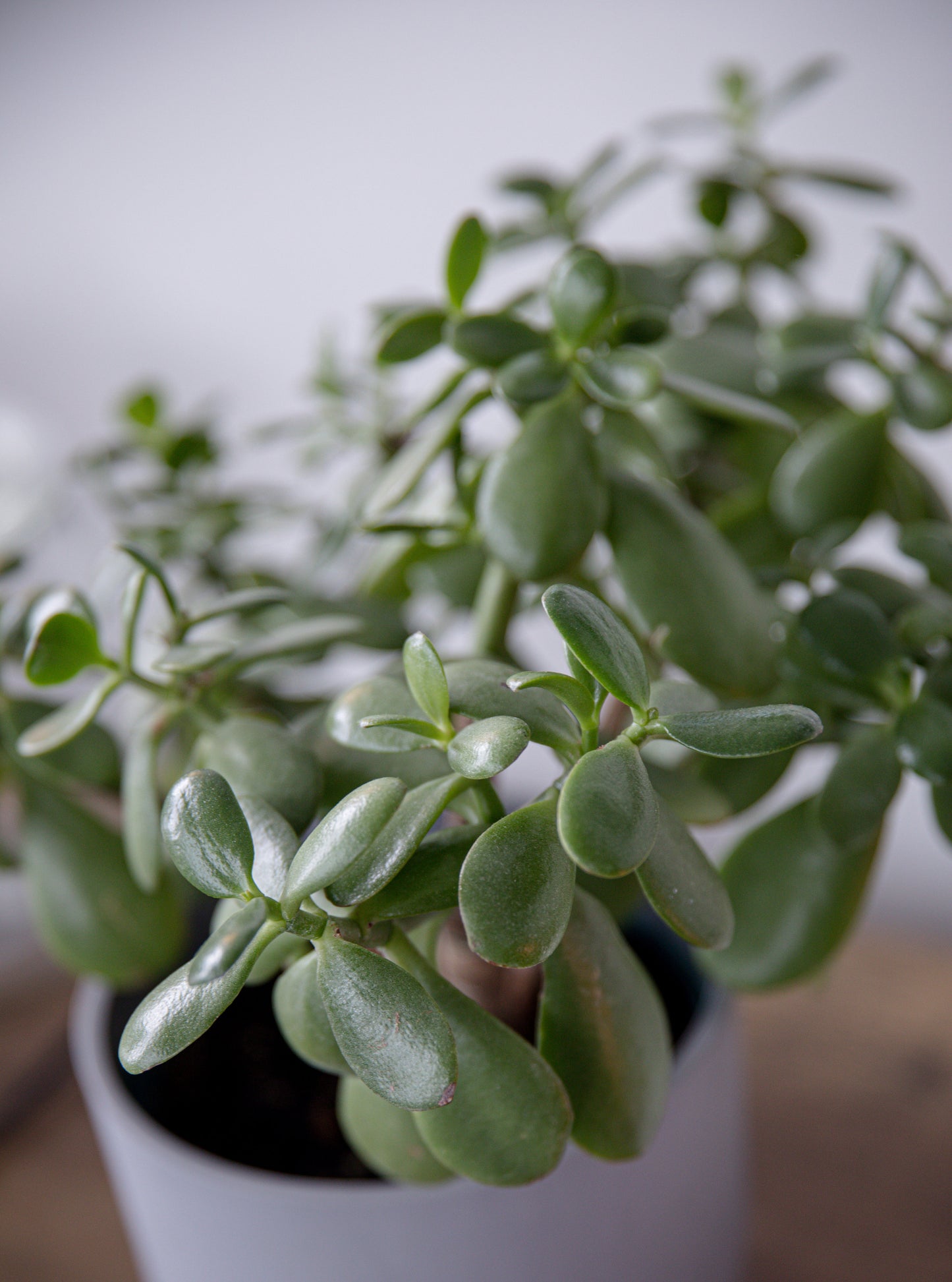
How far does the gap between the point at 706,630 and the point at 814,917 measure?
148mm

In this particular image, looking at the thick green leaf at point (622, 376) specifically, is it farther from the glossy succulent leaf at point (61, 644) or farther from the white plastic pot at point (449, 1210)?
the white plastic pot at point (449, 1210)

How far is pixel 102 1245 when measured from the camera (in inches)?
29.4

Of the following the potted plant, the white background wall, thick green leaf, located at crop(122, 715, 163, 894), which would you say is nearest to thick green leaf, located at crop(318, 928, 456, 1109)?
the potted plant

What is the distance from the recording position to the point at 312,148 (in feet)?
3.81

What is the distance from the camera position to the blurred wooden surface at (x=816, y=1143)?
2.32ft

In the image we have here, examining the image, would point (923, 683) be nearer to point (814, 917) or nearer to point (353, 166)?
point (814, 917)

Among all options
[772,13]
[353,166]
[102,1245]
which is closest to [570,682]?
[102,1245]

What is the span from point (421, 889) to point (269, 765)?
0.24 ft

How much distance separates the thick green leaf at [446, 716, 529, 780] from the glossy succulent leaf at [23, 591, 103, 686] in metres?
0.16

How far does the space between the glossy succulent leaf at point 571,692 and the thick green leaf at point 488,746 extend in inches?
0.5

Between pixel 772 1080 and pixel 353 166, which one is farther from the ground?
pixel 353 166

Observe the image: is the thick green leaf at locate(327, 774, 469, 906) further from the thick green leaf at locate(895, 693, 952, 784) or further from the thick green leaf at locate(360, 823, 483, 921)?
the thick green leaf at locate(895, 693, 952, 784)

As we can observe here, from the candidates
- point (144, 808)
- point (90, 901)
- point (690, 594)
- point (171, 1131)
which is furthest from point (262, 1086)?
point (690, 594)

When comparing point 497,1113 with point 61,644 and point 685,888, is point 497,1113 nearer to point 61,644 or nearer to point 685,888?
point 685,888
